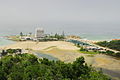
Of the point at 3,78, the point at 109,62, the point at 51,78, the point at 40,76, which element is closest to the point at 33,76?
the point at 40,76

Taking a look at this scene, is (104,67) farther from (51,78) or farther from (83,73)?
(51,78)

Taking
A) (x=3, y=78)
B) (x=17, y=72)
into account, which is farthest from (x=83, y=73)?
(x=3, y=78)

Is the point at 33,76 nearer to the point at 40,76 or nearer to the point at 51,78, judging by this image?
the point at 40,76

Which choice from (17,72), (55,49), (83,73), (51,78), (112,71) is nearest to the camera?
(51,78)

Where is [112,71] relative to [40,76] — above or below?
below

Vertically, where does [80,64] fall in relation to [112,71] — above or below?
above

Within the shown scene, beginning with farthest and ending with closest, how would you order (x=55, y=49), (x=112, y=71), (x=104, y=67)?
1. (x=55, y=49)
2. (x=104, y=67)
3. (x=112, y=71)

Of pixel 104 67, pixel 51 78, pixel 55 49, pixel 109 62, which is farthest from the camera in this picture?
pixel 55 49

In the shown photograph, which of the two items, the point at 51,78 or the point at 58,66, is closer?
the point at 51,78

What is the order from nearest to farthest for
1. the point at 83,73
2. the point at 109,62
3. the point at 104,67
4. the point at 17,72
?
the point at 17,72 → the point at 83,73 → the point at 104,67 → the point at 109,62
